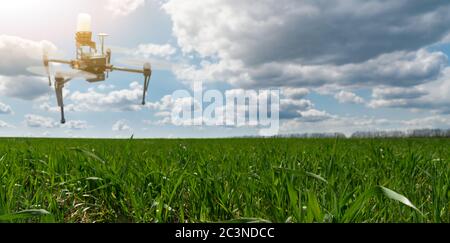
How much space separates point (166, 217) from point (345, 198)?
3.49 feet

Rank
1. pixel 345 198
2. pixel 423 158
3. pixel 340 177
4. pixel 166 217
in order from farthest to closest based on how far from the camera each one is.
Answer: pixel 423 158 → pixel 340 177 → pixel 166 217 → pixel 345 198

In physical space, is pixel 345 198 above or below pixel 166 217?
above

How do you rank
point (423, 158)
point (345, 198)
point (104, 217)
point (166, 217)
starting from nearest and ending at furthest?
point (345, 198) < point (166, 217) < point (104, 217) < point (423, 158)

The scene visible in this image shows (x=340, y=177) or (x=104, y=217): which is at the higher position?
(x=340, y=177)

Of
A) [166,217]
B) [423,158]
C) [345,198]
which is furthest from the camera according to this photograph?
[423,158]

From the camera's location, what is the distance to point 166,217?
2.52m
